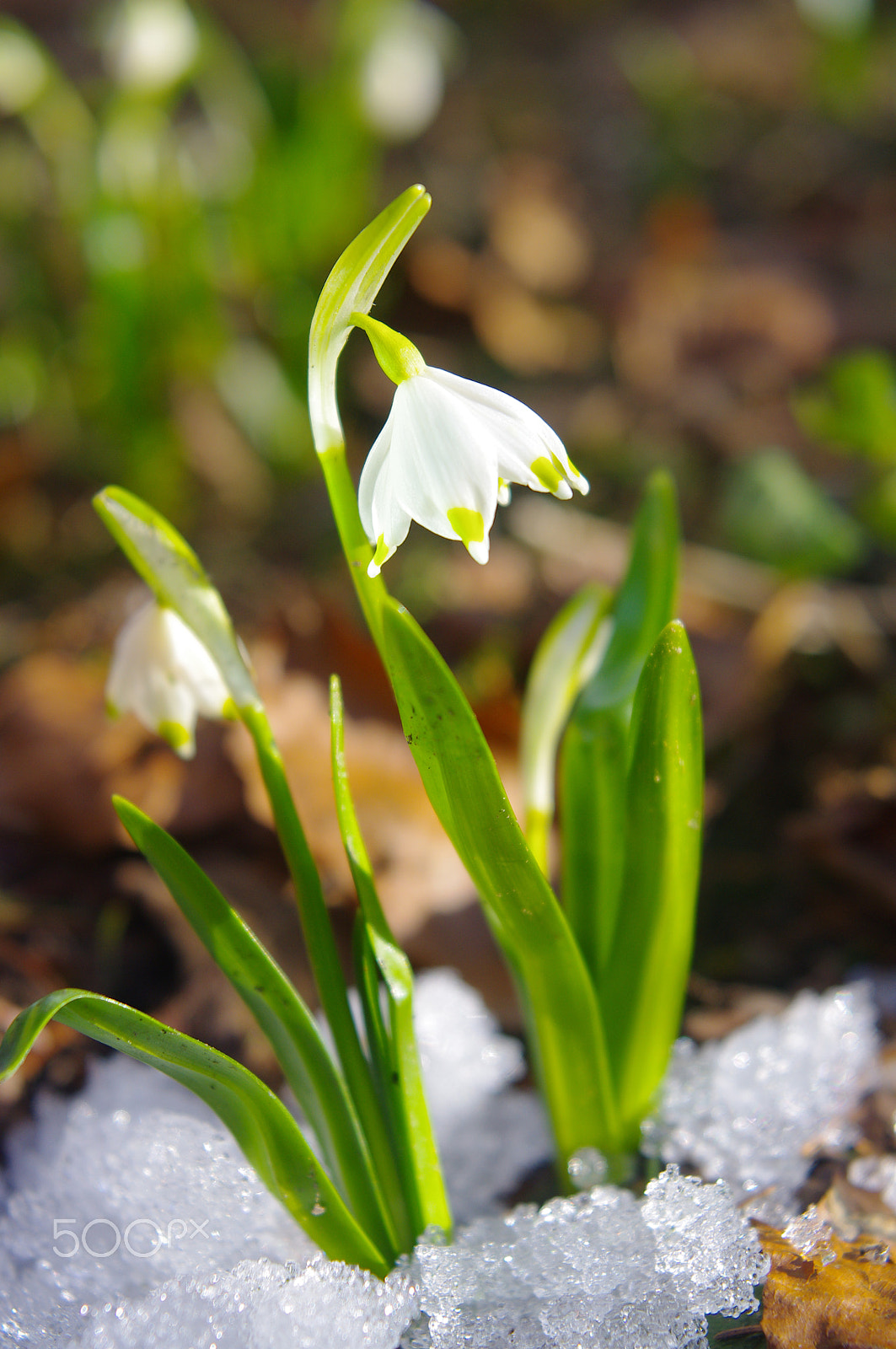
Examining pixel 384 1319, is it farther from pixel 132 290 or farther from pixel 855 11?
pixel 855 11

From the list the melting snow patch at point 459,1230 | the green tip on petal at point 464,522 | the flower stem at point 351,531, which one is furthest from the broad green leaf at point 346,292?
the melting snow patch at point 459,1230

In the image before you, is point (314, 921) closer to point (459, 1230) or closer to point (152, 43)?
point (459, 1230)

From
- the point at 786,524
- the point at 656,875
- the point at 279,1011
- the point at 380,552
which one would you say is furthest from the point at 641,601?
the point at 786,524

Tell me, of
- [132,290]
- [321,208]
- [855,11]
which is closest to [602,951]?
[132,290]

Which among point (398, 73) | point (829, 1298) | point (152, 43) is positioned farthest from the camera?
point (398, 73)

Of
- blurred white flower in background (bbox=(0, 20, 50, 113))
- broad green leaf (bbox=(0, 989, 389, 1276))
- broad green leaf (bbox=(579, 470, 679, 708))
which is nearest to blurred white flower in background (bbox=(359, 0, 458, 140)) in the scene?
blurred white flower in background (bbox=(0, 20, 50, 113))

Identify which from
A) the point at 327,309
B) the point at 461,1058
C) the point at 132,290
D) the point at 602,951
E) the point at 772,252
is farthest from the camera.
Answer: the point at 772,252
